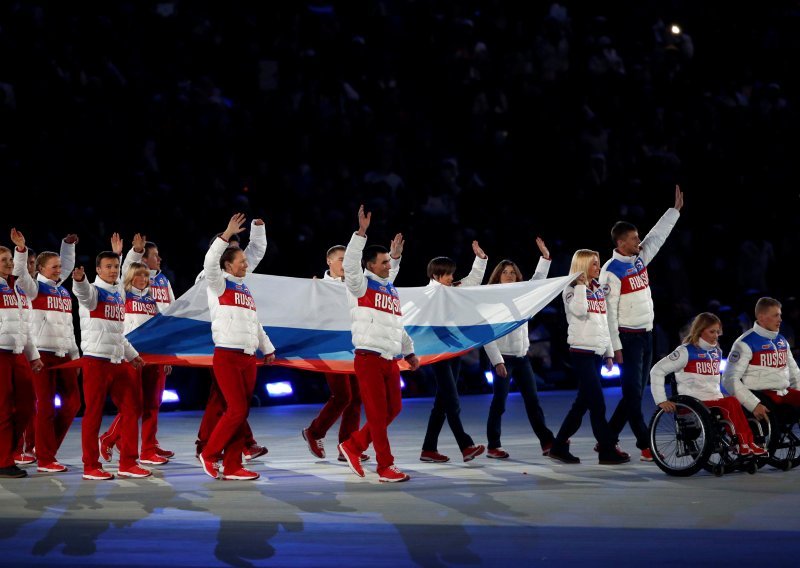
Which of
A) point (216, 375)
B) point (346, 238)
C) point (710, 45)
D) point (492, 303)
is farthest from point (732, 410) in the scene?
point (710, 45)

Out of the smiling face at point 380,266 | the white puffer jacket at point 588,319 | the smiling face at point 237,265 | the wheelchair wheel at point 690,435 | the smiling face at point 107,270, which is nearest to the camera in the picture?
the wheelchair wheel at point 690,435

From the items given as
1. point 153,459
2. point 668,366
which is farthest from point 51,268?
point 668,366

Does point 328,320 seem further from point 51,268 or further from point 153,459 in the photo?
point 51,268

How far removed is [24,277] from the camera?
8703mm

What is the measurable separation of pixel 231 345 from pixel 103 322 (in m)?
1.09

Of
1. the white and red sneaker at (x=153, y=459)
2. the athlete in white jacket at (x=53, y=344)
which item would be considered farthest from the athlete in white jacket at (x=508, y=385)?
the athlete in white jacket at (x=53, y=344)

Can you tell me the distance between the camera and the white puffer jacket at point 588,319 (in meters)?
9.09

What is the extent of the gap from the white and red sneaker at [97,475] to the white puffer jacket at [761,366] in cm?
465

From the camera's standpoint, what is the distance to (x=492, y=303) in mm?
10055

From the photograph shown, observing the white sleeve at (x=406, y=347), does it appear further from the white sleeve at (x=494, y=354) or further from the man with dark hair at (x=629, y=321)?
the man with dark hair at (x=629, y=321)

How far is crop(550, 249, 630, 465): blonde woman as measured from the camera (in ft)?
29.2

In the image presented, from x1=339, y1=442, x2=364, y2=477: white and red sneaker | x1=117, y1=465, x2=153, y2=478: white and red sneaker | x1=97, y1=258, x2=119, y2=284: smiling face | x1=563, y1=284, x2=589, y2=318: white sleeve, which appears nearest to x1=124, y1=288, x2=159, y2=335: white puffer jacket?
x1=97, y1=258, x2=119, y2=284: smiling face

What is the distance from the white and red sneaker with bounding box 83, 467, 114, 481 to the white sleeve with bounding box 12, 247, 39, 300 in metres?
1.42

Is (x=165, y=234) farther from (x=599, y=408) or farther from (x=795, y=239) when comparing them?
(x=795, y=239)
